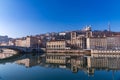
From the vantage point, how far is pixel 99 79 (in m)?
12.4

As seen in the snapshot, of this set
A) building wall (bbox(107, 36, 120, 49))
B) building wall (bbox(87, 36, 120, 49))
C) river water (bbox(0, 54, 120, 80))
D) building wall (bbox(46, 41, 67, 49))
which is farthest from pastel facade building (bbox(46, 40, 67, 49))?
river water (bbox(0, 54, 120, 80))

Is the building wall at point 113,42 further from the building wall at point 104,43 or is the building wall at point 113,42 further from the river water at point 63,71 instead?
the river water at point 63,71

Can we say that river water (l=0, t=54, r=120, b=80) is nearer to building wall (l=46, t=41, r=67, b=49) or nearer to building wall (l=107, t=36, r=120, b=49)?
building wall (l=107, t=36, r=120, b=49)

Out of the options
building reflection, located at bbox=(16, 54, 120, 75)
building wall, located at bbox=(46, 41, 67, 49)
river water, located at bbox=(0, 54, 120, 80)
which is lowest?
river water, located at bbox=(0, 54, 120, 80)

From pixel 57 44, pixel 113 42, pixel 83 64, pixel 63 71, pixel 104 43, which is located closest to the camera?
pixel 63 71

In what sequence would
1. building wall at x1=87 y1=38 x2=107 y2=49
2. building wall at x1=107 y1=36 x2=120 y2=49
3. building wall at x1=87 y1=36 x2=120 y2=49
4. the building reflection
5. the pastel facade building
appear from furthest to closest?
the pastel facade building, building wall at x1=87 y1=38 x2=107 y2=49, building wall at x1=87 y1=36 x2=120 y2=49, building wall at x1=107 y1=36 x2=120 y2=49, the building reflection

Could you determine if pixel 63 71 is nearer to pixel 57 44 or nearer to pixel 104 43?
pixel 104 43

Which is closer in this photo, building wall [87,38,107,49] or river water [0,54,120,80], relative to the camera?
river water [0,54,120,80]

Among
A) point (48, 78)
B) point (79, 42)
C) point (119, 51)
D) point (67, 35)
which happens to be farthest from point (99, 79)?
point (67, 35)

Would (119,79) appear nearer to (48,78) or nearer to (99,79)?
(99,79)

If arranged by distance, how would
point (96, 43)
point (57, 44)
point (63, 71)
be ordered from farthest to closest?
point (57, 44)
point (96, 43)
point (63, 71)

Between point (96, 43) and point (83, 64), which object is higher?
point (96, 43)

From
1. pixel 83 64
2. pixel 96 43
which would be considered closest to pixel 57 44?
pixel 96 43

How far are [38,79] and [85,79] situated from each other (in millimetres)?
2482
